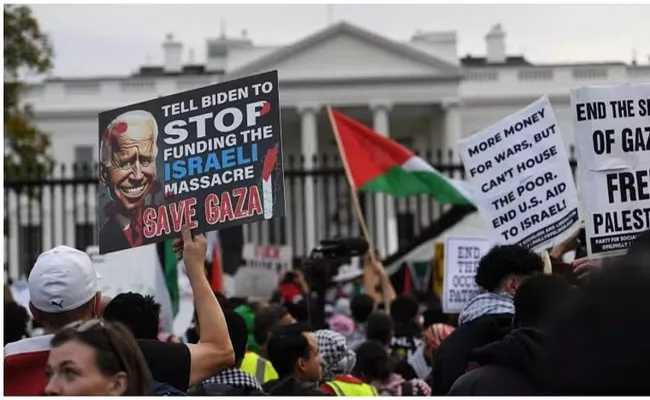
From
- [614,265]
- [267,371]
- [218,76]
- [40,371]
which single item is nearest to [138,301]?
[40,371]

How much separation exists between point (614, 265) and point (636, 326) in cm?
10

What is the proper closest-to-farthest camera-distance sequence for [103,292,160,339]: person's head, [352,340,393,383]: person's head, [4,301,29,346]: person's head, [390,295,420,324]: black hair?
[103,292,160,339]: person's head < [4,301,29,346]: person's head < [352,340,393,383]: person's head < [390,295,420,324]: black hair

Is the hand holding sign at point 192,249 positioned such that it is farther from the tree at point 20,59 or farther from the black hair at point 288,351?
the tree at point 20,59

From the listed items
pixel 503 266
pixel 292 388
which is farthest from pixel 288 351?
pixel 503 266

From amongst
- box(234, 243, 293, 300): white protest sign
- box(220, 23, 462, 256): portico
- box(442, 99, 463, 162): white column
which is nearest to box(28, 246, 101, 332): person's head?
box(234, 243, 293, 300): white protest sign

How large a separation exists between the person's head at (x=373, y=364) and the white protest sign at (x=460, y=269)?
1588 millimetres

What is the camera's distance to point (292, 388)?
4.36 m

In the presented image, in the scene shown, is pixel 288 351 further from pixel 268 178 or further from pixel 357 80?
pixel 357 80

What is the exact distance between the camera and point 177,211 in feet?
13.5

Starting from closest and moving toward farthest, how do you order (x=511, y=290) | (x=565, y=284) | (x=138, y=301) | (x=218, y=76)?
(x=565, y=284)
(x=138, y=301)
(x=511, y=290)
(x=218, y=76)

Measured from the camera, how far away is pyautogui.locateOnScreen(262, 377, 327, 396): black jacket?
170 inches

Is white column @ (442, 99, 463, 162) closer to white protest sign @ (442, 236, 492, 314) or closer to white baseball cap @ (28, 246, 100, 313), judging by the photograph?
white protest sign @ (442, 236, 492, 314)

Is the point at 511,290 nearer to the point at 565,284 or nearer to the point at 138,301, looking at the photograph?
the point at 565,284

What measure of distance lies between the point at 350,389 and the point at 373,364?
2.93ft
